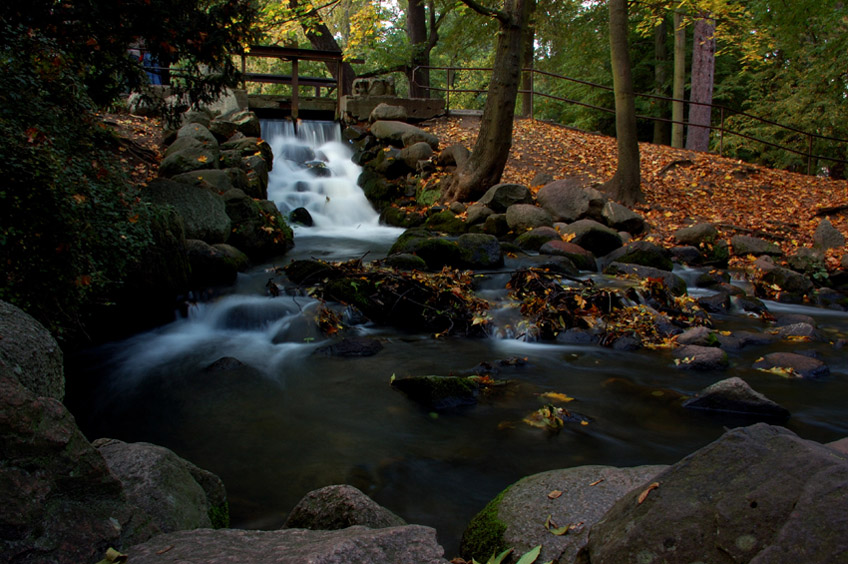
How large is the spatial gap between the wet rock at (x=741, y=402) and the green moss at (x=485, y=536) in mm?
2855

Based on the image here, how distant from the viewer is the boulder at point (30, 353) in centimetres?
229

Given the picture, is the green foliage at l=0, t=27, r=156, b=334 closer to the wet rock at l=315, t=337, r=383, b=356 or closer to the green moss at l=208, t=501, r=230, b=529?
the wet rock at l=315, t=337, r=383, b=356

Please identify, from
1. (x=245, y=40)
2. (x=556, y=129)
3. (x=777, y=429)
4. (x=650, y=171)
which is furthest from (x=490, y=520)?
(x=556, y=129)

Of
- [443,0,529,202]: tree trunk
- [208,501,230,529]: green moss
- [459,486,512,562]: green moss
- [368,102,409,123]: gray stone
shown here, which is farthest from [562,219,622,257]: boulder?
[208,501,230,529]: green moss

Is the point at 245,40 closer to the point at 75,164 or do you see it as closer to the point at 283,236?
the point at 75,164

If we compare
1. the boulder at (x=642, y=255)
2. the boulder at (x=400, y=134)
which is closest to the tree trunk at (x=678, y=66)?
the boulder at (x=400, y=134)

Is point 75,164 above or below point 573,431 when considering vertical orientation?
above

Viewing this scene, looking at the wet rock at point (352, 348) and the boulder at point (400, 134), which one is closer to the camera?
the wet rock at point (352, 348)

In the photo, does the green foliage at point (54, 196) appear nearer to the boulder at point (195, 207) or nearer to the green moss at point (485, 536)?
the boulder at point (195, 207)

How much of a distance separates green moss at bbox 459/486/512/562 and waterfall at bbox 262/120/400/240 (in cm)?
1020

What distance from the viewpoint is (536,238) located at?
11.3 meters

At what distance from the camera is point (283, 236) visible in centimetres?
1103

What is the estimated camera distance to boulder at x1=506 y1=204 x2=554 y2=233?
1215 cm

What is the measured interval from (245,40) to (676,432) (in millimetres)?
6229
